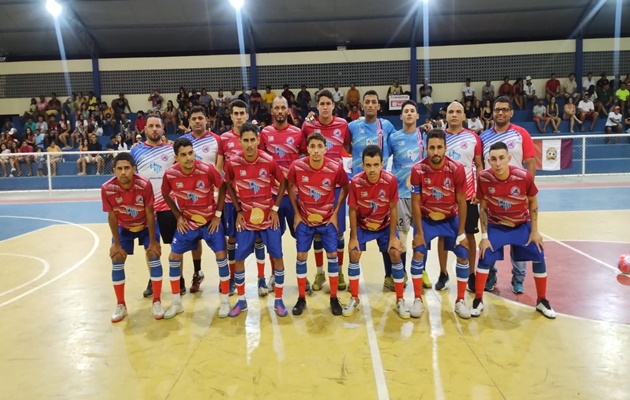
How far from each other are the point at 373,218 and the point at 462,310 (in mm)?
1249

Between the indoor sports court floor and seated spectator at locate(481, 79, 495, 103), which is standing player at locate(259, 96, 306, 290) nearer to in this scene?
the indoor sports court floor

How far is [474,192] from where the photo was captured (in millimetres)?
5254

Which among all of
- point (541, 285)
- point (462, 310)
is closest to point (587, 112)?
point (541, 285)

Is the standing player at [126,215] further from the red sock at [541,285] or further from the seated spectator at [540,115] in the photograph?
the seated spectator at [540,115]

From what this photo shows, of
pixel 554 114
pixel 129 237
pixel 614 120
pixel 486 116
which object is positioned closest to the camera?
pixel 129 237

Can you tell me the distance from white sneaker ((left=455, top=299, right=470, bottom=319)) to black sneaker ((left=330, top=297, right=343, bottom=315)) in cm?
116

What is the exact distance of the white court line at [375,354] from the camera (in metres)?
3.26

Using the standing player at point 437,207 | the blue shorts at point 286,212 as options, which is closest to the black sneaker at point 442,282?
the standing player at point 437,207

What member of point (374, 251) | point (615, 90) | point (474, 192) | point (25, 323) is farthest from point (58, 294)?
point (615, 90)

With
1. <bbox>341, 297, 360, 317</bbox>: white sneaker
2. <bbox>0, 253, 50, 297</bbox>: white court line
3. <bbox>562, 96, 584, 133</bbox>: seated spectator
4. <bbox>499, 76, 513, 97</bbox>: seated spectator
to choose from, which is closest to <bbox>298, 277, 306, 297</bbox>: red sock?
<bbox>341, 297, 360, 317</bbox>: white sneaker

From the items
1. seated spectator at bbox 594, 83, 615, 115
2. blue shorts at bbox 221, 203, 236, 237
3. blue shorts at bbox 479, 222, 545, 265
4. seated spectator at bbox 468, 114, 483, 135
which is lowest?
blue shorts at bbox 479, 222, 545, 265

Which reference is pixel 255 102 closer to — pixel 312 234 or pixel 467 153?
pixel 467 153

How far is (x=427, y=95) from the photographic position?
781 inches

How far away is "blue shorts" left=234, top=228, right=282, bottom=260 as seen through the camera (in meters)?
4.77
